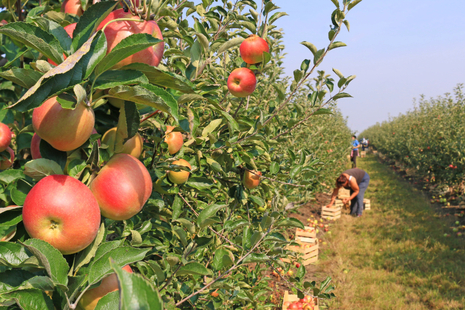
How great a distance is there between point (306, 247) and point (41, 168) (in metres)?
5.44

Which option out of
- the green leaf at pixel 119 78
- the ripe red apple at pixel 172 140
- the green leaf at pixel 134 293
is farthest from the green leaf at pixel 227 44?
the green leaf at pixel 134 293

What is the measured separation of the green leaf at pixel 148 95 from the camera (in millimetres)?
615

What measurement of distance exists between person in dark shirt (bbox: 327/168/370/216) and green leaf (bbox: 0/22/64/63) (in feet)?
28.4

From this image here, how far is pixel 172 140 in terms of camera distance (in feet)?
4.66

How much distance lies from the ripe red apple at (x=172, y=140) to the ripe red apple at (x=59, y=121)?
29.2 inches

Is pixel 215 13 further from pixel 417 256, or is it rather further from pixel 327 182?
A: pixel 327 182

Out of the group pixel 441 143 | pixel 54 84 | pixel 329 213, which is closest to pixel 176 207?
pixel 54 84

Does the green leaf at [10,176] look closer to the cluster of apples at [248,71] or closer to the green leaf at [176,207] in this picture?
the green leaf at [176,207]

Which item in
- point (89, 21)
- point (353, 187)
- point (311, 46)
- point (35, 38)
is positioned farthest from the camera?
point (353, 187)

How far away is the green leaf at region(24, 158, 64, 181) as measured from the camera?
65 cm

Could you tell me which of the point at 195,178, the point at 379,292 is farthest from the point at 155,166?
the point at 379,292

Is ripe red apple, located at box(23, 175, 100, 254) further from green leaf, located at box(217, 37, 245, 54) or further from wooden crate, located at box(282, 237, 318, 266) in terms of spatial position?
wooden crate, located at box(282, 237, 318, 266)

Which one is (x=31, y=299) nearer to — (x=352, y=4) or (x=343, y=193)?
(x=352, y=4)

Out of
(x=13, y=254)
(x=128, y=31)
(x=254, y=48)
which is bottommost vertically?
(x=13, y=254)
